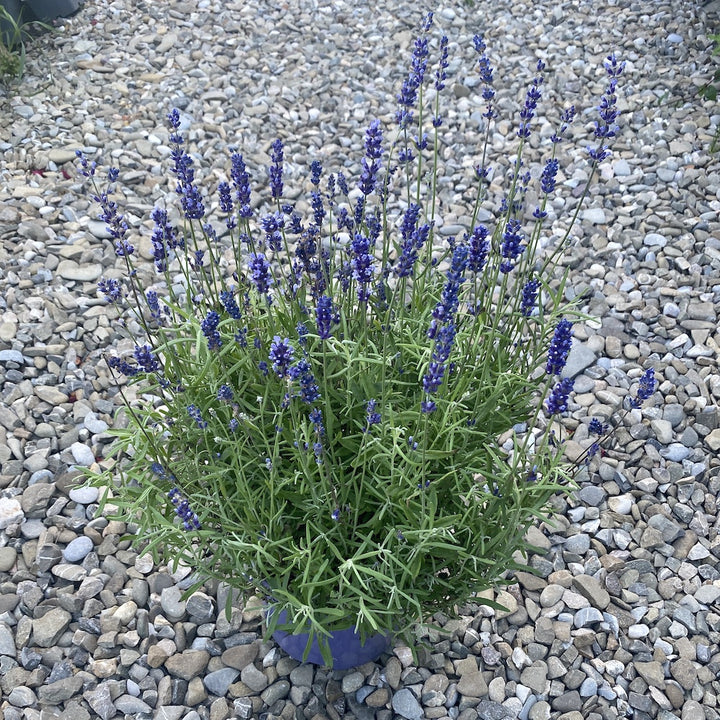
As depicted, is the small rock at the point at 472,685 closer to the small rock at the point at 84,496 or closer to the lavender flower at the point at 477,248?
the lavender flower at the point at 477,248

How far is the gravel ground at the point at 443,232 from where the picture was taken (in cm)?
273

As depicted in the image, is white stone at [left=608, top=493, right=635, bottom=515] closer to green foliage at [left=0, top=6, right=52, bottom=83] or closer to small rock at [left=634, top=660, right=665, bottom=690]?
small rock at [left=634, top=660, right=665, bottom=690]

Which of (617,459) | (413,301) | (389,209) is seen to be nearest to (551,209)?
(389,209)

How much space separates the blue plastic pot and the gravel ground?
0.23 feet

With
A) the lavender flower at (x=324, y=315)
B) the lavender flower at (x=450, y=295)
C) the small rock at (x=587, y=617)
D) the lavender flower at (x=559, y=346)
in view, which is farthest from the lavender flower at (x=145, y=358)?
the small rock at (x=587, y=617)

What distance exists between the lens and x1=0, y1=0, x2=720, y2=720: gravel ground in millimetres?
2730

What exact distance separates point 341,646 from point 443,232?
2655 millimetres

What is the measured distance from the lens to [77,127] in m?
5.23

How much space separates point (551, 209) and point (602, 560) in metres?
2.31

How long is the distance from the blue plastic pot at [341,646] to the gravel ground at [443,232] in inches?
2.8

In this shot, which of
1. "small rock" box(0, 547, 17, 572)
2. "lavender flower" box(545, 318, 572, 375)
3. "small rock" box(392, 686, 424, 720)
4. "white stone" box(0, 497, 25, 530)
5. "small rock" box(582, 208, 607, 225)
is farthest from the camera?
"small rock" box(582, 208, 607, 225)

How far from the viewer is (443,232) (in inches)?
180

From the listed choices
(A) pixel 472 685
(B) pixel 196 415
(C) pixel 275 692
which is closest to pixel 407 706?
(A) pixel 472 685

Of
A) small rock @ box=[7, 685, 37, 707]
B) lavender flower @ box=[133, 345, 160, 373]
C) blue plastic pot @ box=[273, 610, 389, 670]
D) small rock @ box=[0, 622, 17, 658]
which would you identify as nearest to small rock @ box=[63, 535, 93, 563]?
small rock @ box=[0, 622, 17, 658]
